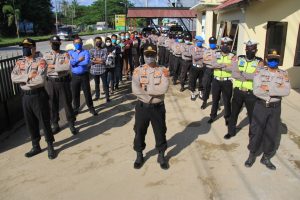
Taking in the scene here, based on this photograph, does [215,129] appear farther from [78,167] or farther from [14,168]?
[14,168]

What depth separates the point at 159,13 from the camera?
24.1 meters

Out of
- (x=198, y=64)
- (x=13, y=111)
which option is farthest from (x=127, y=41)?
(x=13, y=111)

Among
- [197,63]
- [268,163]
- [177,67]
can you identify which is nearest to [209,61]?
[197,63]

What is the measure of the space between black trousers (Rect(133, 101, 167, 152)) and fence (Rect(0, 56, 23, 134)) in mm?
3261

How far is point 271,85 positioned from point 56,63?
13.5 ft

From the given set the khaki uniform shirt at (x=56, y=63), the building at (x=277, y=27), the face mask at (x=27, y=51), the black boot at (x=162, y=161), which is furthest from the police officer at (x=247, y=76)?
the building at (x=277, y=27)

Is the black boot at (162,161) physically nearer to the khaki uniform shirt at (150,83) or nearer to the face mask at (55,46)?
the khaki uniform shirt at (150,83)

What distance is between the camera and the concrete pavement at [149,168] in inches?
175

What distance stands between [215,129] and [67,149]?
311 cm

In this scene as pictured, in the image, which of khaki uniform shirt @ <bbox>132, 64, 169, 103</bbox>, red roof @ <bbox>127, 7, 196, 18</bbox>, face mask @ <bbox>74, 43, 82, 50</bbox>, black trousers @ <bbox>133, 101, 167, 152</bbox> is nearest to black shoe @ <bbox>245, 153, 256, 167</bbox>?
black trousers @ <bbox>133, 101, 167, 152</bbox>

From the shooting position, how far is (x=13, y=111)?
7211mm

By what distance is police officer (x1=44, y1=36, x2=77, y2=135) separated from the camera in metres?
6.53

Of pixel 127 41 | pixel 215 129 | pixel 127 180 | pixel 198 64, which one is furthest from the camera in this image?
pixel 127 41

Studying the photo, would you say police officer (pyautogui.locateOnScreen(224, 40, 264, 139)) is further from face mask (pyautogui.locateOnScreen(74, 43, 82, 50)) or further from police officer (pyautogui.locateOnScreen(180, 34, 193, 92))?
police officer (pyautogui.locateOnScreen(180, 34, 193, 92))
